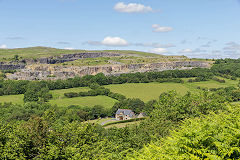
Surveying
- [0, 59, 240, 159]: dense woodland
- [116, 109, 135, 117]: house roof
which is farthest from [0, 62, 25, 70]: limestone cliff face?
[116, 109, 135, 117]: house roof

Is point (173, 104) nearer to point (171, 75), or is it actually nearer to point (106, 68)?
point (171, 75)

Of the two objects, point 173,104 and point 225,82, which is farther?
point 225,82

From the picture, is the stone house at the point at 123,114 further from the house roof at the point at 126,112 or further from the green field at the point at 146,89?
the green field at the point at 146,89

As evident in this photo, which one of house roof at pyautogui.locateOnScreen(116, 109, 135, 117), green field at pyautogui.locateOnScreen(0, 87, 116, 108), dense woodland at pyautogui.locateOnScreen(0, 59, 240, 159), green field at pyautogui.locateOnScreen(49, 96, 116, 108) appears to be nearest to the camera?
dense woodland at pyautogui.locateOnScreen(0, 59, 240, 159)

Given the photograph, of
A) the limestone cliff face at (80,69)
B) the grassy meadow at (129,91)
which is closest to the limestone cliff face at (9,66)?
the limestone cliff face at (80,69)

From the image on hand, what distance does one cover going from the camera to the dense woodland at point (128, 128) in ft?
47.8

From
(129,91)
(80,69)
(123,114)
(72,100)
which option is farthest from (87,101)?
(80,69)

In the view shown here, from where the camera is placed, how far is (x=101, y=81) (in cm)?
12100

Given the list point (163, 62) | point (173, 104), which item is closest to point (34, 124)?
point (173, 104)

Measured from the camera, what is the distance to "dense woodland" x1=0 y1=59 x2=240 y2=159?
47.8 feet

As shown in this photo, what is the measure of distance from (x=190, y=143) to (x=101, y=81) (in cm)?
10774

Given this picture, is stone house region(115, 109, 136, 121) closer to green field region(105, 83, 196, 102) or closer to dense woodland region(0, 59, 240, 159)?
dense woodland region(0, 59, 240, 159)

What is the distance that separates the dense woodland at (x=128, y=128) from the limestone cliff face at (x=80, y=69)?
2688cm

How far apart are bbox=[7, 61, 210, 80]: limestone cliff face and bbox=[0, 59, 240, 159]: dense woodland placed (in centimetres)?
2688
